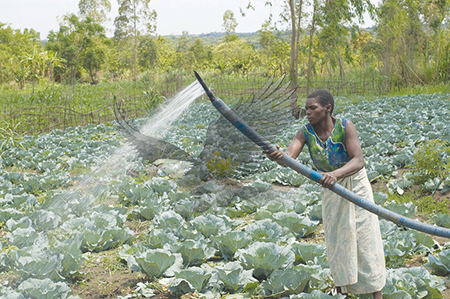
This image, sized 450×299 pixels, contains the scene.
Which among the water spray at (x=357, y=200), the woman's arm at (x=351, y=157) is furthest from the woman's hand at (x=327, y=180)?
the woman's arm at (x=351, y=157)

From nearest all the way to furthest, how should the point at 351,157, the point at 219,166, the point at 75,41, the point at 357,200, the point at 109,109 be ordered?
the point at 357,200
the point at 351,157
the point at 219,166
the point at 109,109
the point at 75,41

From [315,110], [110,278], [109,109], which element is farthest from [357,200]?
[109,109]

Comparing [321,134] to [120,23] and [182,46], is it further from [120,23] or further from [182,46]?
[182,46]

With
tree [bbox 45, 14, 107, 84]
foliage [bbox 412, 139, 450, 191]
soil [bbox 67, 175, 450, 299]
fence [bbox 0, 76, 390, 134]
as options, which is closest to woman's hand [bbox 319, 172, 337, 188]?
soil [bbox 67, 175, 450, 299]

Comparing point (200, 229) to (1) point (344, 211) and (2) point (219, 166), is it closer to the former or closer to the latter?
(1) point (344, 211)

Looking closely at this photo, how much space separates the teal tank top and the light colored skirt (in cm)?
10

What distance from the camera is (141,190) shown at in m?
4.32

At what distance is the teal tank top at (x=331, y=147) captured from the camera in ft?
6.52

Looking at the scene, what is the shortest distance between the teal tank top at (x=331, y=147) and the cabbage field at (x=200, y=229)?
0.63m

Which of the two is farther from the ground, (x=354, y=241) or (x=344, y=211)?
(x=344, y=211)

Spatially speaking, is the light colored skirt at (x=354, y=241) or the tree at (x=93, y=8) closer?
the light colored skirt at (x=354, y=241)

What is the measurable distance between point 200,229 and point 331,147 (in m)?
1.54

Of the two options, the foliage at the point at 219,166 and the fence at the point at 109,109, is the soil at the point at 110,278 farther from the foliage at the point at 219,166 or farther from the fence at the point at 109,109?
the fence at the point at 109,109

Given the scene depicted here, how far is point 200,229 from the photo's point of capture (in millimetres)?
3225
